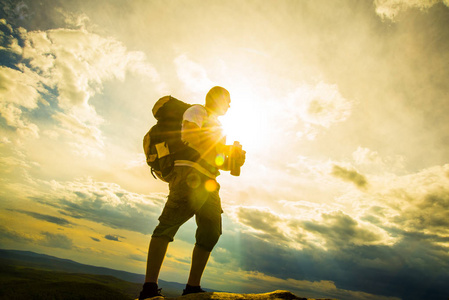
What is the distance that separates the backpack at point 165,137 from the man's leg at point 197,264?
1360 millimetres

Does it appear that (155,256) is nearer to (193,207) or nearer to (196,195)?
(193,207)

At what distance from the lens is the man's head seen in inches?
162

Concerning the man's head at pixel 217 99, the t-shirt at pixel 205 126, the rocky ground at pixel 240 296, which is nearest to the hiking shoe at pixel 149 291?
the rocky ground at pixel 240 296

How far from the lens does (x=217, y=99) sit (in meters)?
4.12

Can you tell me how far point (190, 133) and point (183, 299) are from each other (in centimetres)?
232

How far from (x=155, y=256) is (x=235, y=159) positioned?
1969 millimetres

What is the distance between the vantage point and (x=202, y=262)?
369 centimetres

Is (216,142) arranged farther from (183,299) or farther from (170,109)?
(183,299)

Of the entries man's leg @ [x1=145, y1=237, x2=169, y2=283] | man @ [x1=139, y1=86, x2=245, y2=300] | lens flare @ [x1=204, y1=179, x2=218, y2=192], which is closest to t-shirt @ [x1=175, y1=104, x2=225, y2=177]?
man @ [x1=139, y1=86, x2=245, y2=300]

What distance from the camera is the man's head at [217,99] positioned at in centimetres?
412

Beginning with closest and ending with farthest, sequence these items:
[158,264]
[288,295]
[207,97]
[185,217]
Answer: [158,264] < [185,217] < [288,295] < [207,97]

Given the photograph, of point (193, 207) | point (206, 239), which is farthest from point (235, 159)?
point (206, 239)

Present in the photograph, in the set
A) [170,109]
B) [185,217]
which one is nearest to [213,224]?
[185,217]

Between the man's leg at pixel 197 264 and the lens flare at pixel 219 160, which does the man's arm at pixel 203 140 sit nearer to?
the lens flare at pixel 219 160
